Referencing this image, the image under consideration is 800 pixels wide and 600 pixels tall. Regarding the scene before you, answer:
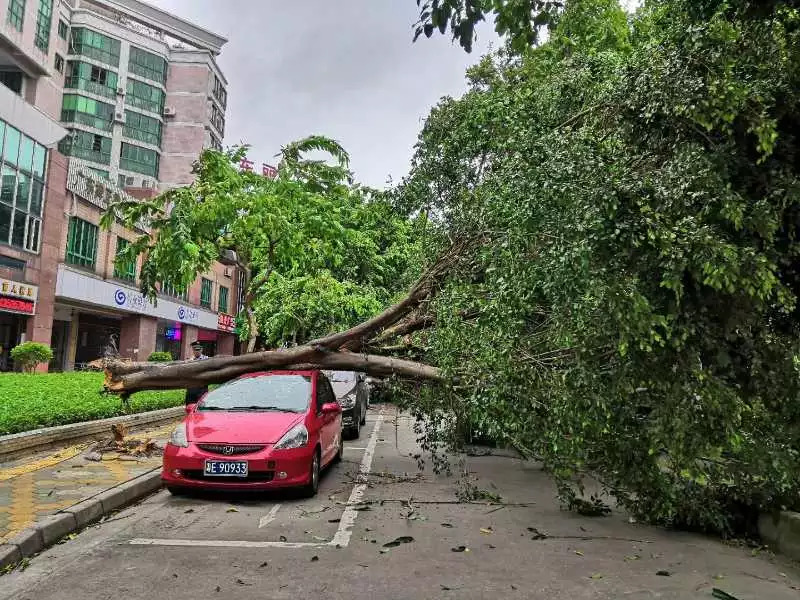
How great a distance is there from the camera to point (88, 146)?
4922cm

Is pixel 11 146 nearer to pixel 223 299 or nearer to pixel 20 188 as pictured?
pixel 20 188

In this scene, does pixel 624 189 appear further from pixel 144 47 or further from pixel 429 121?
pixel 144 47

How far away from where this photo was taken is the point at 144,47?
5128cm

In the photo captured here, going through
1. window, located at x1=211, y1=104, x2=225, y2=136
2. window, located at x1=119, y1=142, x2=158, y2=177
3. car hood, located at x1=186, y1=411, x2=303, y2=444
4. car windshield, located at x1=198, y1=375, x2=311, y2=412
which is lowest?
car hood, located at x1=186, y1=411, x2=303, y2=444

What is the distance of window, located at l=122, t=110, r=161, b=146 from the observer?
50688 millimetres

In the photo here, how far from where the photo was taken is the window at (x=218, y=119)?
57250 millimetres

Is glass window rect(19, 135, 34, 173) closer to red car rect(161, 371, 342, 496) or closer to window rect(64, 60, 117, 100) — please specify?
red car rect(161, 371, 342, 496)

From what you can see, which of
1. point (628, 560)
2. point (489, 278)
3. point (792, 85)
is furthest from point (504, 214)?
point (628, 560)

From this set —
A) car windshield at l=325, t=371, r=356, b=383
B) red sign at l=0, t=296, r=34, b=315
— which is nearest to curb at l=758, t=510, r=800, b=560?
car windshield at l=325, t=371, r=356, b=383

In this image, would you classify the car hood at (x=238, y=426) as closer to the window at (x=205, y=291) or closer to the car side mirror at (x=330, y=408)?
the car side mirror at (x=330, y=408)

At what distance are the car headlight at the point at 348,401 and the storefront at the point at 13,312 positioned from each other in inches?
611

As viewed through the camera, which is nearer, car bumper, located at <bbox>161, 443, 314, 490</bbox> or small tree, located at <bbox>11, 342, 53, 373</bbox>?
car bumper, located at <bbox>161, 443, 314, 490</bbox>

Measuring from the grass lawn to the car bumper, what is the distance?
355 centimetres

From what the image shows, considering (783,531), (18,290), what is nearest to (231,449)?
(783,531)
